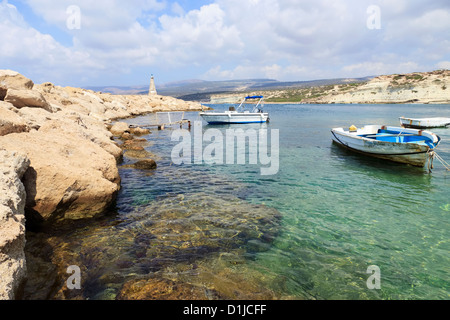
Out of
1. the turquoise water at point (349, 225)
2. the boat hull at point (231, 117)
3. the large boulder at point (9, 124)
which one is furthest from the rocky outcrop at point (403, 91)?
the large boulder at point (9, 124)

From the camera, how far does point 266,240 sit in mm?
7555

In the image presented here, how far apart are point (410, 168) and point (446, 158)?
5.13 m

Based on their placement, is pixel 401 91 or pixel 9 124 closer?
pixel 9 124

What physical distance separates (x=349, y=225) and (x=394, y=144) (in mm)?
10611

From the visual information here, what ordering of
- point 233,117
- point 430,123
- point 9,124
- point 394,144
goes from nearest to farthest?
1. point 9,124
2. point 394,144
3. point 430,123
4. point 233,117

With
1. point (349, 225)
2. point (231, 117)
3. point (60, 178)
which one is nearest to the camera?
point (60, 178)

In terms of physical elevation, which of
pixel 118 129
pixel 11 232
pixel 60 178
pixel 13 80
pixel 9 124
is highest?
pixel 13 80

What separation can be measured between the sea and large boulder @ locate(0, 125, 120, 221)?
0.61 meters

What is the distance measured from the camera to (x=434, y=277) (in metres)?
6.13

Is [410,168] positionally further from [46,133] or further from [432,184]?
[46,133]

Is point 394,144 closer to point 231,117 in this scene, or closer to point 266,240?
point 266,240

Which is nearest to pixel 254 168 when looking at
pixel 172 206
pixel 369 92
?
pixel 172 206

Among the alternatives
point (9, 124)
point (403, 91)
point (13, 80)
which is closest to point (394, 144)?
point (9, 124)

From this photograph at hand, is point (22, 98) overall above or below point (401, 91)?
below
